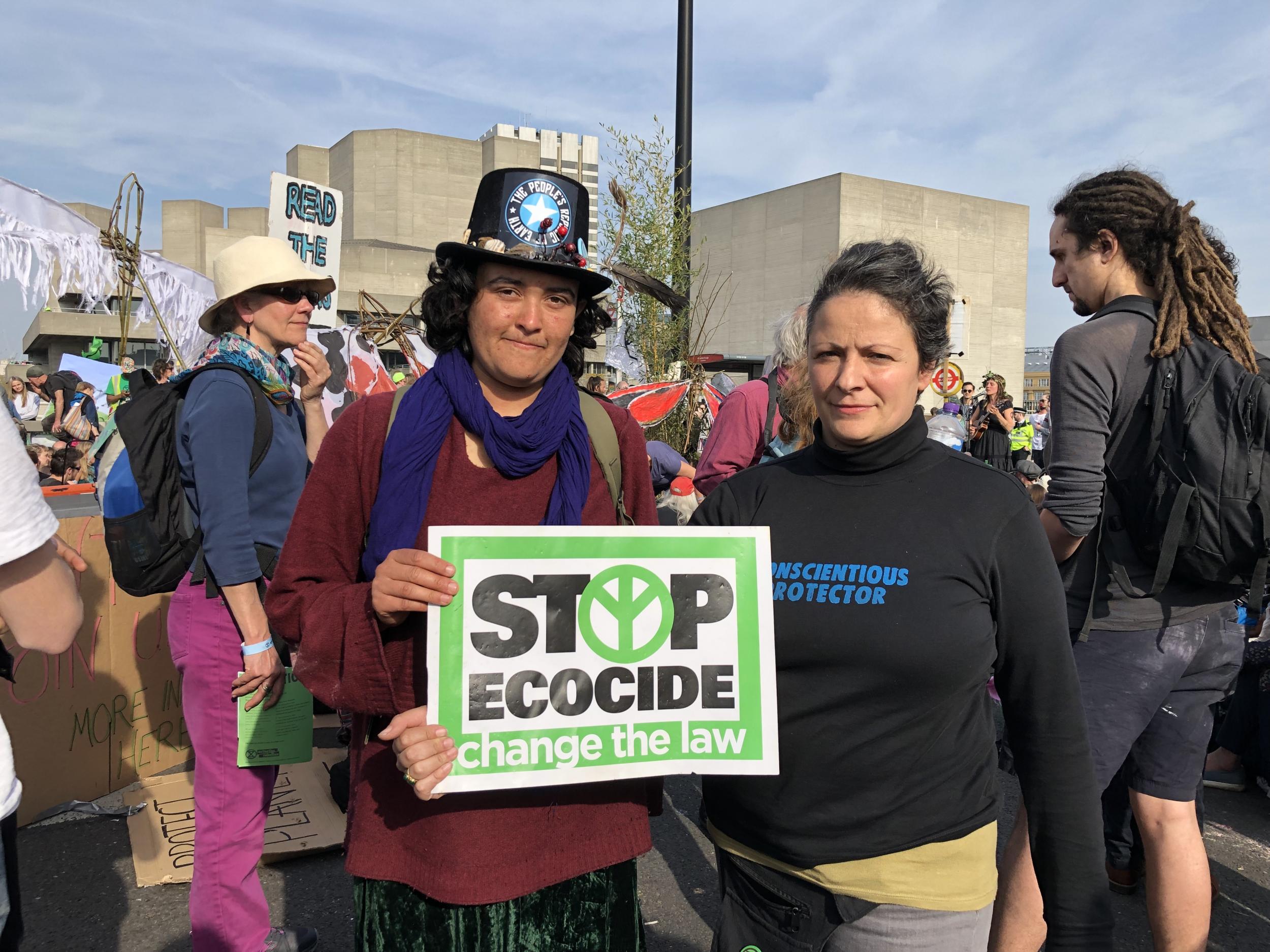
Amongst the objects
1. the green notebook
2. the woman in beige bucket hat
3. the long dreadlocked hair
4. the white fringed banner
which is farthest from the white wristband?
the white fringed banner

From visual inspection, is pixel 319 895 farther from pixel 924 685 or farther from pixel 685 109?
pixel 685 109

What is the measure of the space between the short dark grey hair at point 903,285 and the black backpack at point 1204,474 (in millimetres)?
895

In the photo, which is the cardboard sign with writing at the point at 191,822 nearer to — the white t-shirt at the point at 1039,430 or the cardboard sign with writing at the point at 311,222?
the cardboard sign with writing at the point at 311,222

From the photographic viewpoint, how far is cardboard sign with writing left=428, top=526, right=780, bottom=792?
1.46 meters

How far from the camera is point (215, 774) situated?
2.50m

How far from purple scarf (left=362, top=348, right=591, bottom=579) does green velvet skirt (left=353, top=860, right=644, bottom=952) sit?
64 centimetres

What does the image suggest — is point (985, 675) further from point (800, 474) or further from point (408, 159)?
point (408, 159)

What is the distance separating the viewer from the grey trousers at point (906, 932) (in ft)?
4.95

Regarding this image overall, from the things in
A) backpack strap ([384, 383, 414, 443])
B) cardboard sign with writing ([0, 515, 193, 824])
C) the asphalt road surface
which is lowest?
the asphalt road surface

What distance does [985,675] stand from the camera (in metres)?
1.57

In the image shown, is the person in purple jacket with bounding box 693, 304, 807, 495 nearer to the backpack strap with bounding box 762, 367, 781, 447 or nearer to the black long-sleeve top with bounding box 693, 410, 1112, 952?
the backpack strap with bounding box 762, 367, 781, 447

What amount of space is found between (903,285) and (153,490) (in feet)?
7.08

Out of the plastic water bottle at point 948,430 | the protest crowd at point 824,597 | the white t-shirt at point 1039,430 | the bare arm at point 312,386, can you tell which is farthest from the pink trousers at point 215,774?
the white t-shirt at point 1039,430

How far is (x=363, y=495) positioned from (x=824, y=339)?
0.95 metres
